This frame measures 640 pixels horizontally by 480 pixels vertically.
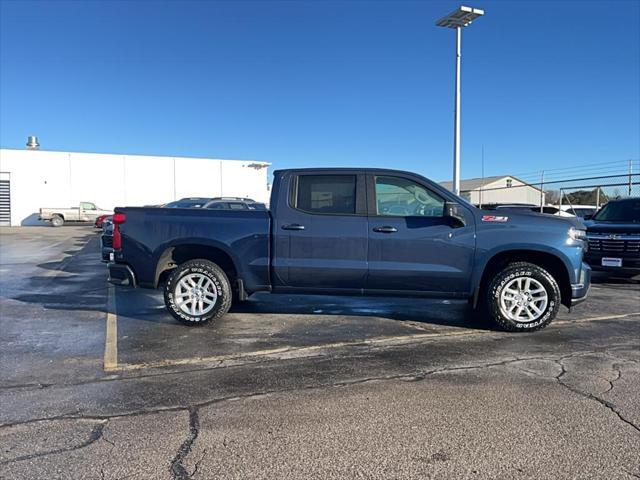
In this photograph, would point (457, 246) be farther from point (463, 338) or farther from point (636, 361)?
point (636, 361)

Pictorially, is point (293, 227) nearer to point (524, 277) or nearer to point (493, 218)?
point (493, 218)

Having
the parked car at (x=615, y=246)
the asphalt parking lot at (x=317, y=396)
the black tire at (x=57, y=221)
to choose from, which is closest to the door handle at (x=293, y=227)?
the asphalt parking lot at (x=317, y=396)

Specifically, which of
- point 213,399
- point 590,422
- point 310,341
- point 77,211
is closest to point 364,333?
point 310,341

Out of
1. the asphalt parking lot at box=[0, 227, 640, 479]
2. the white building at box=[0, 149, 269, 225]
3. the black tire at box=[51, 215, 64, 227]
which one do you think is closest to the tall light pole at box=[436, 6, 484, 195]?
the asphalt parking lot at box=[0, 227, 640, 479]

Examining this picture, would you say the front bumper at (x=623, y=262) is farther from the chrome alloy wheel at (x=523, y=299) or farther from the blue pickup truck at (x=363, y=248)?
the chrome alloy wheel at (x=523, y=299)

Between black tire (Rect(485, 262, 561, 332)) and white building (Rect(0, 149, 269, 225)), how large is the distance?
118 feet

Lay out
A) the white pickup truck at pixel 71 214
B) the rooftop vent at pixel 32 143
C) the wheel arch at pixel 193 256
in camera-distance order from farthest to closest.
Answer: the rooftop vent at pixel 32 143, the white pickup truck at pixel 71 214, the wheel arch at pixel 193 256

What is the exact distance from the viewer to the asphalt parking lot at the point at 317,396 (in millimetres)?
3105

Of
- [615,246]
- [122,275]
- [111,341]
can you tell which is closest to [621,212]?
[615,246]

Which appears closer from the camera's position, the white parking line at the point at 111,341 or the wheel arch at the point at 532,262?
the white parking line at the point at 111,341

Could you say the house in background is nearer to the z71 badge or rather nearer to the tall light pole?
the tall light pole

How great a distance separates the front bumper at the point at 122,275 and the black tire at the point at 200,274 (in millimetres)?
463

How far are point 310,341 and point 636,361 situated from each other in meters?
3.35

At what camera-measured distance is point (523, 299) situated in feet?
20.3
